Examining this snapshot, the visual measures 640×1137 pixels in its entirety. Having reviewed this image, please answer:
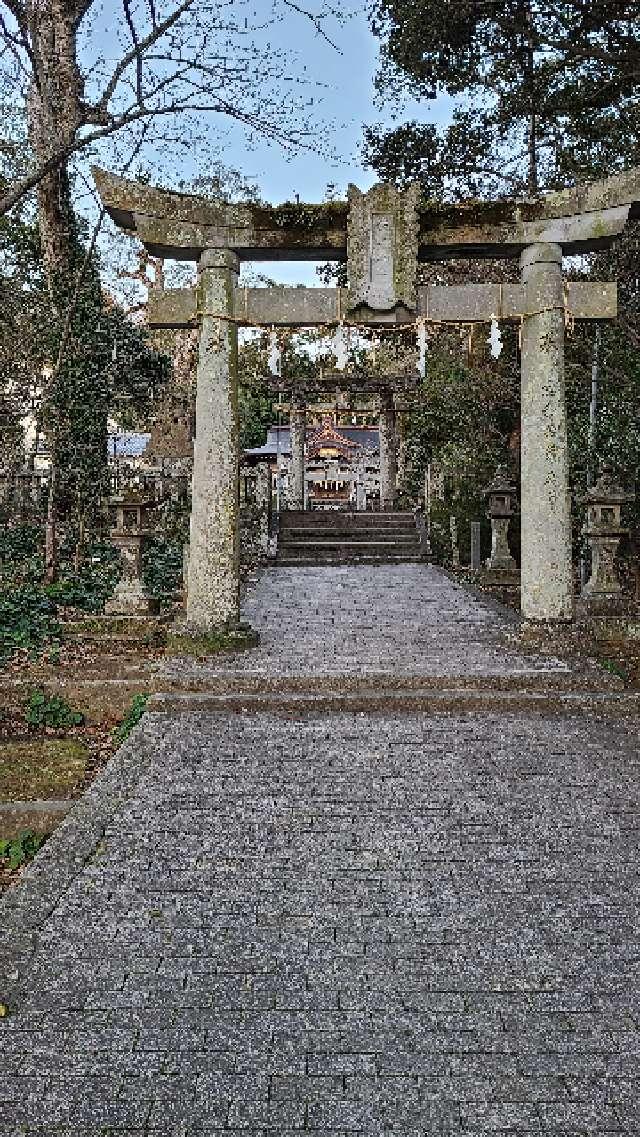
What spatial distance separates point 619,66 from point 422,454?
17986 mm

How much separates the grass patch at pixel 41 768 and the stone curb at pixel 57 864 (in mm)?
547

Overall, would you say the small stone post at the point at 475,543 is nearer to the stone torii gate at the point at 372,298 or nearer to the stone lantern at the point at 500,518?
the stone lantern at the point at 500,518

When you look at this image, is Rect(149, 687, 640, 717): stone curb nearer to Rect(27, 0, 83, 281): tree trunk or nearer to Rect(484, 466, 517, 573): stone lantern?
Rect(27, 0, 83, 281): tree trunk

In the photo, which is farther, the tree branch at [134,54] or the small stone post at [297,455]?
the small stone post at [297,455]

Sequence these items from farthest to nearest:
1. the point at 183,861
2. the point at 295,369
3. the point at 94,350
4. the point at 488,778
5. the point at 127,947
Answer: the point at 295,369 → the point at 94,350 → the point at 488,778 → the point at 183,861 → the point at 127,947

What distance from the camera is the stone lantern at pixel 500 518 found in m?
16.5

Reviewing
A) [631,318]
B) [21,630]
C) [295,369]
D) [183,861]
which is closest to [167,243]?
[21,630]

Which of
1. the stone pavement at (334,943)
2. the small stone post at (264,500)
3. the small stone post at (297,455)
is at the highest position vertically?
the small stone post at (297,455)

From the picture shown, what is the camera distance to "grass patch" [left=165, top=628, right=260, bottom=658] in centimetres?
966

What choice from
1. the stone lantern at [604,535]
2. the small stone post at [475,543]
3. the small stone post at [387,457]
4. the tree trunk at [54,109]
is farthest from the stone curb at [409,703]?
the small stone post at [387,457]

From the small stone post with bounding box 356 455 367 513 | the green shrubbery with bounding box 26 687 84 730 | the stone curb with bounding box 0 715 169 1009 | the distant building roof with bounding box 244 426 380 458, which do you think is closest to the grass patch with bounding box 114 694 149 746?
the green shrubbery with bounding box 26 687 84 730

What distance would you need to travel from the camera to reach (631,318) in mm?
16078

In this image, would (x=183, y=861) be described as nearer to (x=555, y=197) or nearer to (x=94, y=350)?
(x=555, y=197)

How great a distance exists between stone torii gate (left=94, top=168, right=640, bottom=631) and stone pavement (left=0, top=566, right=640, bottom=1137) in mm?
3029
